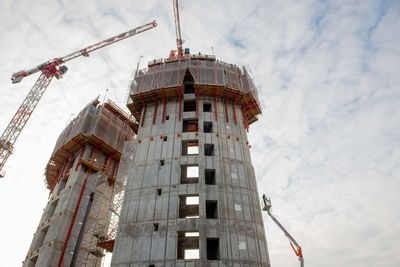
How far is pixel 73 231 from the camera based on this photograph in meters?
45.8

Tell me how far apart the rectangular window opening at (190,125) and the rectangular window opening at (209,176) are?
296 inches

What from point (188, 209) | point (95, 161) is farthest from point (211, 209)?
point (95, 161)

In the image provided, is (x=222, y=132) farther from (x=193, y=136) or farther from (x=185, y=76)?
(x=185, y=76)

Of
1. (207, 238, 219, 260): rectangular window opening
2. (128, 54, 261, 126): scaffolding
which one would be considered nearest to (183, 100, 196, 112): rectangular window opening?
(128, 54, 261, 126): scaffolding

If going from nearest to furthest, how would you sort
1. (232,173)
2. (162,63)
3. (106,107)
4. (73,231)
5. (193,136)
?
1. (232,173)
2. (193,136)
3. (73,231)
4. (162,63)
5. (106,107)

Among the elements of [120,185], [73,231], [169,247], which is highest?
[120,185]

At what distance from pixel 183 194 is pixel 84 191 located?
22456mm

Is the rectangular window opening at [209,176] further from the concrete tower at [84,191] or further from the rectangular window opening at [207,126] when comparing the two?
the concrete tower at [84,191]

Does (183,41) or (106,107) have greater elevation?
(183,41)

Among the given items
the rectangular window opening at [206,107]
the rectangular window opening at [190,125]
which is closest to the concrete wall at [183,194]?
the rectangular window opening at [190,125]

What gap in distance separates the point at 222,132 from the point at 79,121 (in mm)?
29349

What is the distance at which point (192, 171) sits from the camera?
132 ft

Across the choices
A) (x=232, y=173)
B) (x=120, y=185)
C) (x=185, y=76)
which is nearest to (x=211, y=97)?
(x=185, y=76)

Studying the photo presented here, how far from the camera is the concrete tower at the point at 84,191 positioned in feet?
143
